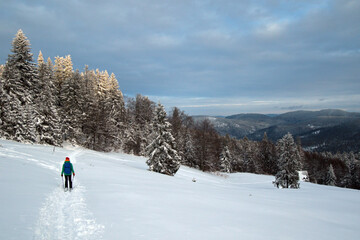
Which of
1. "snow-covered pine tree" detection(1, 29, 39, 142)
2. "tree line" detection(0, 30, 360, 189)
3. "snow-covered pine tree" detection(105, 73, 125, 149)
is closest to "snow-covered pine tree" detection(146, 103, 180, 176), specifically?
"tree line" detection(0, 30, 360, 189)

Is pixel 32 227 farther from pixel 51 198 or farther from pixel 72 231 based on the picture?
pixel 51 198

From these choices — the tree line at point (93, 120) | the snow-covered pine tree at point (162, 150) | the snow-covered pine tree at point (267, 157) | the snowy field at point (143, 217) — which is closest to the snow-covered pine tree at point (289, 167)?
the tree line at point (93, 120)

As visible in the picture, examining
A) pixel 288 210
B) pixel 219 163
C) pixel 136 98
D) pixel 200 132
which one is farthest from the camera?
pixel 219 163

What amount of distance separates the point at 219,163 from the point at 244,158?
22171 mm

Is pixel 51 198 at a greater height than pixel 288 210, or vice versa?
pixel 51 198

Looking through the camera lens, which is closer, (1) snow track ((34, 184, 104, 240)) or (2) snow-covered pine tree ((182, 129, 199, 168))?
(1) snow track ((34, 184, 104, 240))

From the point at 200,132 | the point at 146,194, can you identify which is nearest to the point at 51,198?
the point at 146,194

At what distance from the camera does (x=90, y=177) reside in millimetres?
13422

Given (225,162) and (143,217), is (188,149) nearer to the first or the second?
(225,162)

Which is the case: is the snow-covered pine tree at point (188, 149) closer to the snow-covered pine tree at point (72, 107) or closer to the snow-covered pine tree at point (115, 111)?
the snow-covered pine tree at point (115, 111)

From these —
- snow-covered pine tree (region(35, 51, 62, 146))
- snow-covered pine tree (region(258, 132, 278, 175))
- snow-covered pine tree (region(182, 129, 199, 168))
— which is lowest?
snow-covered pine tree (region(258, 132, 278, 175))

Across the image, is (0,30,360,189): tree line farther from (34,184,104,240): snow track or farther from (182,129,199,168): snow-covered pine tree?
(34,184,104,240): snow track

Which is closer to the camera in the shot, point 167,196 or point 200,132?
point 167,196

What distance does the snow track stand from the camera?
548 centimetres
